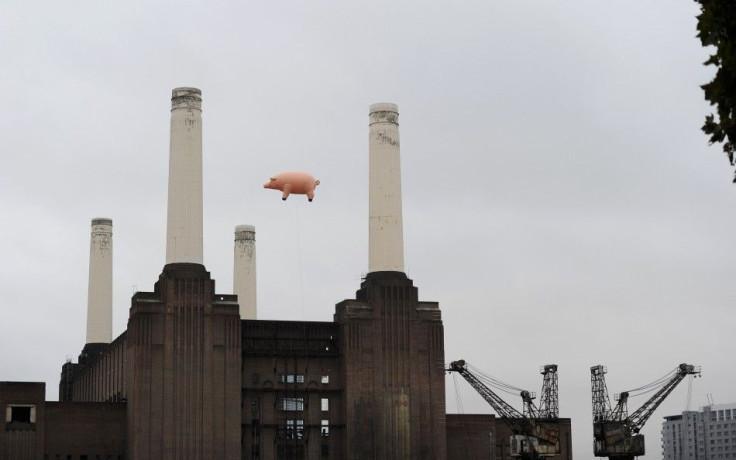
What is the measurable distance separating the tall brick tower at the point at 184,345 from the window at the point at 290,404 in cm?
513

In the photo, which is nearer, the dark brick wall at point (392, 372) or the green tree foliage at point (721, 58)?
the green tree foliage at point (721, 58)

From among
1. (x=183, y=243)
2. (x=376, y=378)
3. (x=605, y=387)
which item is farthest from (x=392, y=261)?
(x=605, y=387)

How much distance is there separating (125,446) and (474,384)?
4388 centimetres

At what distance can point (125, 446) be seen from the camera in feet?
350

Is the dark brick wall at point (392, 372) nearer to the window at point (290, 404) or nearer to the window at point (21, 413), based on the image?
the window at point (290, 404)

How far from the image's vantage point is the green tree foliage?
28094mm

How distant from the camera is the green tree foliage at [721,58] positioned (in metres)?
28.1

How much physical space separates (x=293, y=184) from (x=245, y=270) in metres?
39.8

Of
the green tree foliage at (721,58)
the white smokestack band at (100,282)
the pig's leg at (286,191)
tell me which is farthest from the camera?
the white smokestack band at (100,282)

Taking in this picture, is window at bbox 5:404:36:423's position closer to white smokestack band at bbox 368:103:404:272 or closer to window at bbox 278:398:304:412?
window at bbox 278:398:304:412

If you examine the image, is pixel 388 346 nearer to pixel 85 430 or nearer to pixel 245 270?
pixel 85 430

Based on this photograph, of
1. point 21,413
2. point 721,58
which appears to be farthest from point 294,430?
point 721,58

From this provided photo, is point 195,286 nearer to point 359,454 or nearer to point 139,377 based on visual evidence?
point 139,377

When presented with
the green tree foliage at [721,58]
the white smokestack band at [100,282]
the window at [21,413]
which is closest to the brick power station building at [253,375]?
the window at [21,413]
